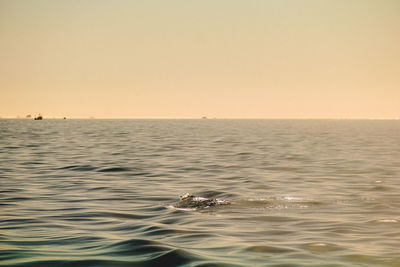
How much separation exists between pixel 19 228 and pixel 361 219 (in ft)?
26.0

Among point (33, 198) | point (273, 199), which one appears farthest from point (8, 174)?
point (273, 199)

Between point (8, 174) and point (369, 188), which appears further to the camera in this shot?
point (8, 174)

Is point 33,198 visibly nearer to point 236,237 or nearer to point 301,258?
point 236,237

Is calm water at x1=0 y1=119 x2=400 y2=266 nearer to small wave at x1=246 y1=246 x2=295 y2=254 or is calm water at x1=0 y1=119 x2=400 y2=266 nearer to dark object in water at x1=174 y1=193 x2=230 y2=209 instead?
small wave at x1=246 y1=246 x2=295 y2=254

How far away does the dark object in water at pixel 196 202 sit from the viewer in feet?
41.3

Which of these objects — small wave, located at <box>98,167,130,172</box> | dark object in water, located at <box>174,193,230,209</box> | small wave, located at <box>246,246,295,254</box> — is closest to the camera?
small wave, located at <box>246,246,295,254</box>

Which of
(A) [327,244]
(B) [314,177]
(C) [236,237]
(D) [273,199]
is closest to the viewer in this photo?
(A) [327,244]

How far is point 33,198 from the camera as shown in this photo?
13859mm

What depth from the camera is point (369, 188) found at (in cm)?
1611

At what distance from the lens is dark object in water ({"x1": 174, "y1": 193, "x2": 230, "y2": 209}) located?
12594mm

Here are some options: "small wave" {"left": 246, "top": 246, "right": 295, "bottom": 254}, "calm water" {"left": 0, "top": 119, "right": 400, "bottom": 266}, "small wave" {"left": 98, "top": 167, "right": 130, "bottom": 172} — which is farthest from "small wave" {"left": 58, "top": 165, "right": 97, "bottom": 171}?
"small wave" {"left": 246, "top": 246, "right": 295, "bottom": 254}

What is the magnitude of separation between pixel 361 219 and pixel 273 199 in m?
3.35

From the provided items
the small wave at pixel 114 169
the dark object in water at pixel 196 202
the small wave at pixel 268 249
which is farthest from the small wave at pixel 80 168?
the small wave at pixel 268 249

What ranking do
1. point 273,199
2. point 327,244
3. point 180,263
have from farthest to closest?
point 273,199 → point 327,244 → point 180,263
